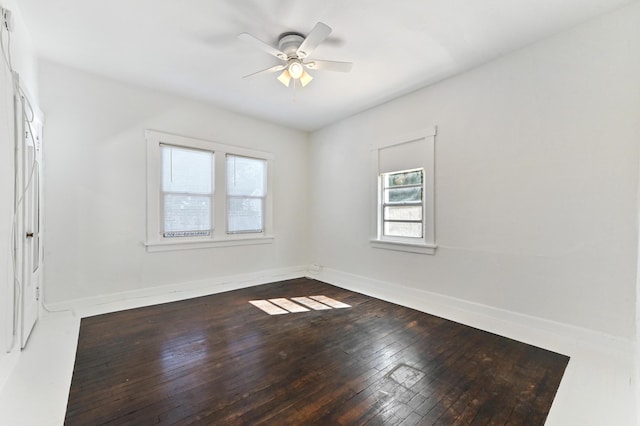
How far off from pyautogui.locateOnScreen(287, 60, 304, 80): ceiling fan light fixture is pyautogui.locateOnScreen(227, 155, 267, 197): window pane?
2.31 metres

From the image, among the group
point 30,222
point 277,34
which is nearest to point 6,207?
point 30,222

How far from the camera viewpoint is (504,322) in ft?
10.0

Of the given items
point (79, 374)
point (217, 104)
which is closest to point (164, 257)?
point (79, 374)

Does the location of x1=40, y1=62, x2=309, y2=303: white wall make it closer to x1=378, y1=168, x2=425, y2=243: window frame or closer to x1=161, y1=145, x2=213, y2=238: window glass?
x1=161, y1=145, x2=213, y2=238: window glass

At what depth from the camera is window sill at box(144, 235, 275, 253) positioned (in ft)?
13.2

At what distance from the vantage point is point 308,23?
8.47 ft

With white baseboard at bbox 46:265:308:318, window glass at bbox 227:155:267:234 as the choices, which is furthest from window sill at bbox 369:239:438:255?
window glass at bbox 227:155:267:234

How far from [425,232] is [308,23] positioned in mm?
2825

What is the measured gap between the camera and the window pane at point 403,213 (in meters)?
4.04

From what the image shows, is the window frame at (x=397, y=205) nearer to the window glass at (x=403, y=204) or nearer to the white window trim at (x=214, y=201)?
the window glass at (x=403, y=204)

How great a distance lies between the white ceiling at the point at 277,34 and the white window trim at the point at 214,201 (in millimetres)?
811

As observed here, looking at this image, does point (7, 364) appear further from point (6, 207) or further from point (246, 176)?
point (246, 176)

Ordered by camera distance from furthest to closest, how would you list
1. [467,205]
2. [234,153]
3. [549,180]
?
[234,153]
[467,205]
[549,180]

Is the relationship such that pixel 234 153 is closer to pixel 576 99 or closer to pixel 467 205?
pixel 467 205
